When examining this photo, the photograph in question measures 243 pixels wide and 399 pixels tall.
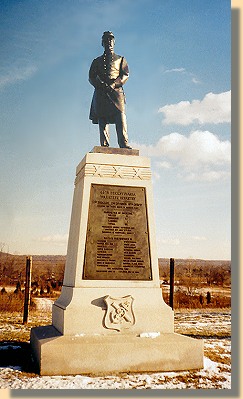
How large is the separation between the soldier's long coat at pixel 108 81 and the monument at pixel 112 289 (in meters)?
0.76

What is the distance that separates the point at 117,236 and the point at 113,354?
1953mm

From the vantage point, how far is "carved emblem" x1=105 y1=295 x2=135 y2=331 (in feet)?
21.9

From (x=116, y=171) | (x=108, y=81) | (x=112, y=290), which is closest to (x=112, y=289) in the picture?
(x=112, y=290)

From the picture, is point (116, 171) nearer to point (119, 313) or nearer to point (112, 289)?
point (112, 289)

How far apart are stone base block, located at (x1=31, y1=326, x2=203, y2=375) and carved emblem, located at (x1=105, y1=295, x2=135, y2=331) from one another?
18 centimetres

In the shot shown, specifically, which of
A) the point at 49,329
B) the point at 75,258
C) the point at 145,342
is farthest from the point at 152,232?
the point at 49,329

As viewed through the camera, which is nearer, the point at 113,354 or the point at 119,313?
the point at 113,354

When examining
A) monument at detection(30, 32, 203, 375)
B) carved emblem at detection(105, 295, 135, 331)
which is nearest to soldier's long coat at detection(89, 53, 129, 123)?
monument at detection(30, 32, 203, 375)

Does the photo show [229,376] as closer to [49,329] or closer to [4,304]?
[49,329]

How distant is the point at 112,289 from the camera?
692 centimetres

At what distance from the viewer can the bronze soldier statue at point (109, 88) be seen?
27.2ft

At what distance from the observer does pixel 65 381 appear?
575 cm

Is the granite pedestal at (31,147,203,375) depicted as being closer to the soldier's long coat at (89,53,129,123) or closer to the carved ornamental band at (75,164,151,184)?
the carved ornamental band at (75,164,151,184)

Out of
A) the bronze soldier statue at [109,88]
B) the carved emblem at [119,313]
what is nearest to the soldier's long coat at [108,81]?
the bronze soldier statue at [109,88]
